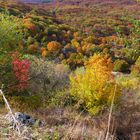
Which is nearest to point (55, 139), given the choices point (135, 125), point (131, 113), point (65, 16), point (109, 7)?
point (135, 125)

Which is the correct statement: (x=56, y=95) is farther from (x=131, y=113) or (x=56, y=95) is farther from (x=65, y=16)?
(x=65, y=16)

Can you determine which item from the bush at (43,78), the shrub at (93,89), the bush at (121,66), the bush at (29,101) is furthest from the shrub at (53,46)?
the bush at (29,101)

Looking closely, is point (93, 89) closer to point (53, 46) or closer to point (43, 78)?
point (43, 78)

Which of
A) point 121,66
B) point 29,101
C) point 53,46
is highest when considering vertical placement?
point 29,101

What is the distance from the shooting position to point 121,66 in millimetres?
68750

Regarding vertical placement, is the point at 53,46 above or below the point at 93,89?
below

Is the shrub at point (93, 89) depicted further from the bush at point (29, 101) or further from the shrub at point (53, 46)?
the shrub at point (53, 46)

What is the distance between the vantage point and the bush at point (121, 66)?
67562 millimetres

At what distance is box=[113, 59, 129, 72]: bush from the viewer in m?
67.6

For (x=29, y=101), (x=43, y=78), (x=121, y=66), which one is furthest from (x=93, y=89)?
(x=121, y=66)

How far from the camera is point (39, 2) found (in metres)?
175

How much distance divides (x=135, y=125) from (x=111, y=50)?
53576 mm

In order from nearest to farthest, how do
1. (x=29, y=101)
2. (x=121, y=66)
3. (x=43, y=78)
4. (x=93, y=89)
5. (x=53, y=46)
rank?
1. (x=29, y=101)
2. (x=93, y=89)
3. (x=43, y=78)
4. (x=121, y=66)
5. (x=53, y=46)

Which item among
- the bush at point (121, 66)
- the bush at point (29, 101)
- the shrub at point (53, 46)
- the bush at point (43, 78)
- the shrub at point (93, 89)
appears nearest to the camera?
the bush at point (29, 101)
